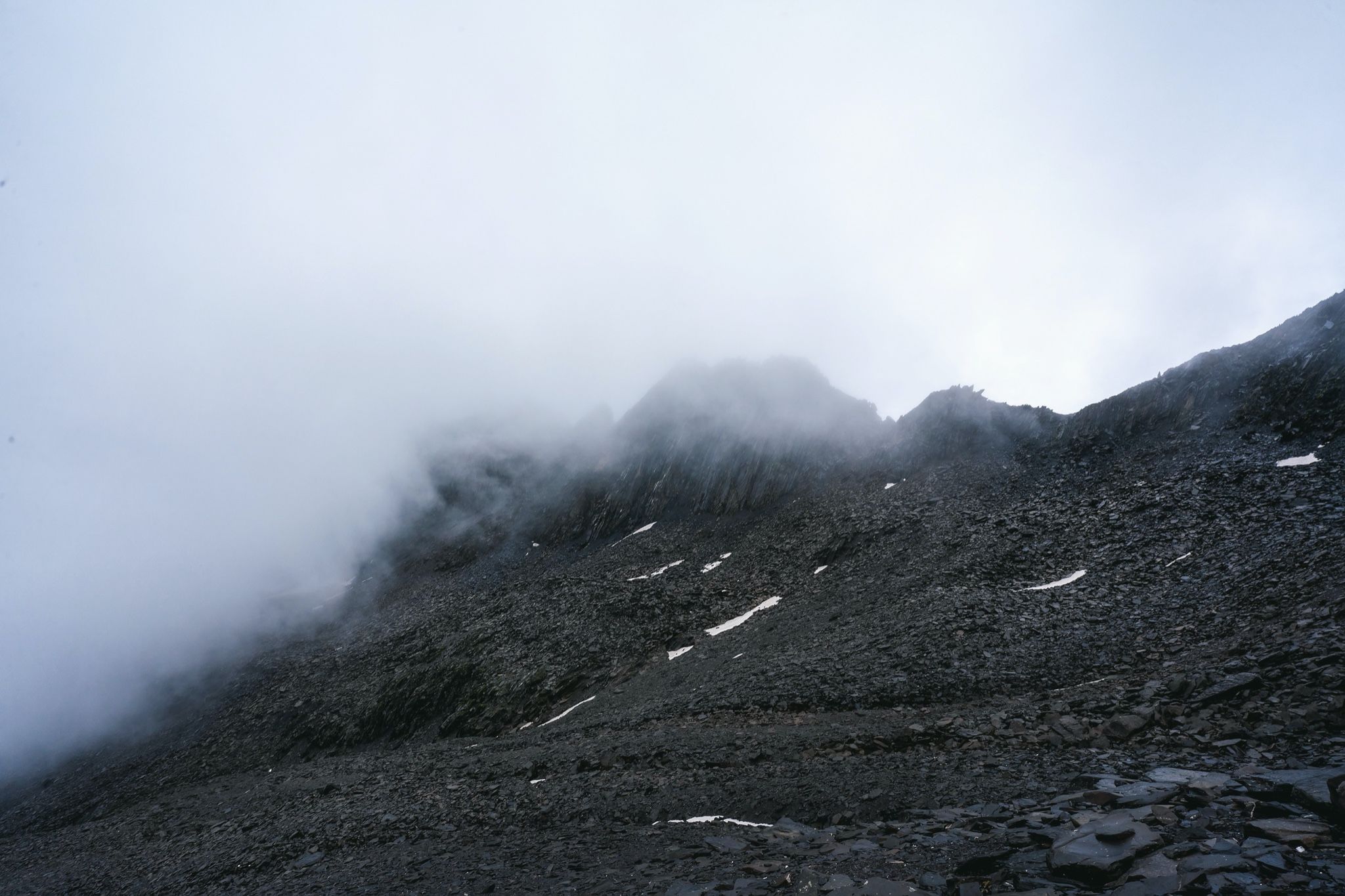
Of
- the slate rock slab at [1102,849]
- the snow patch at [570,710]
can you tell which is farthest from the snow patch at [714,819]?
the snow patch at [570,710]

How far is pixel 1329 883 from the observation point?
6750 millimetres

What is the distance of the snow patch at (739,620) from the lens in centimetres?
3791

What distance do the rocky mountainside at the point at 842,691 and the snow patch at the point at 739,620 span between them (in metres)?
0.44

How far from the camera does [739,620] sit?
39.1 meters

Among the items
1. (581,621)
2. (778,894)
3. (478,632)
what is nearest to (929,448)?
(581,621)

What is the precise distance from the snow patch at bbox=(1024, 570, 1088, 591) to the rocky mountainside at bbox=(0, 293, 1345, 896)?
11.5 inches

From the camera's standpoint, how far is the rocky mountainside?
35.2 feet

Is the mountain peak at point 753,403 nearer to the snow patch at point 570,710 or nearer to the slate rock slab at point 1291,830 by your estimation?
the snow patch at point 570,710

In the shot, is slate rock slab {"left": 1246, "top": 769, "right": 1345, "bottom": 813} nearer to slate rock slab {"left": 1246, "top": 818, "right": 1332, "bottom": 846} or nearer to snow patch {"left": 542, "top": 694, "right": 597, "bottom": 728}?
slate rock slab {"left": 1246, "top": 818, "right": 1332, "bottom": 846}

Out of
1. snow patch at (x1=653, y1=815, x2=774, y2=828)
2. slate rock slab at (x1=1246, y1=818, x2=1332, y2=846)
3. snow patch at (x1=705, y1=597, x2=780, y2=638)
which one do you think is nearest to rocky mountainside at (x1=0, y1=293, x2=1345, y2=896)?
slate rock slab at (x1=1246, y1=818, x2=1332, y2=846)

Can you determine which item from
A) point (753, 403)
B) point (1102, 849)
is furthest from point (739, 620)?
point (753, 403)

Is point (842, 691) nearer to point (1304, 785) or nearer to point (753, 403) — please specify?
point (1304, 785)

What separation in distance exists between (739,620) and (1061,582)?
1868cm

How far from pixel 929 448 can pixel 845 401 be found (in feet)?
52.2
